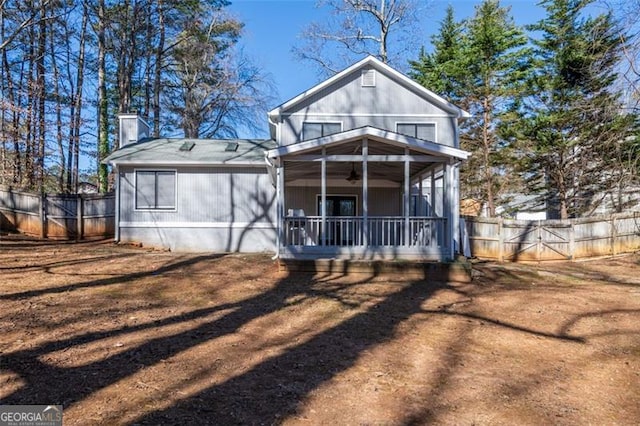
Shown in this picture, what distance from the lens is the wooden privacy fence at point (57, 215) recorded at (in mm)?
14453

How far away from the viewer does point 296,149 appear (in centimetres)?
934

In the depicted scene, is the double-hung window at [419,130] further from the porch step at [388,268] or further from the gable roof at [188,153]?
the porch step at [388,268]

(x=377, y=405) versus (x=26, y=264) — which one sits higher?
(x=26, y=264)

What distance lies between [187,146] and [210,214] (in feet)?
9.51

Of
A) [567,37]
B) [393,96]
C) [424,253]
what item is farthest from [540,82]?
[424,253]

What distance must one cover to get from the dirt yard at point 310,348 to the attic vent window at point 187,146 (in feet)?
18.5

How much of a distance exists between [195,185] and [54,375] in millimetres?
9257

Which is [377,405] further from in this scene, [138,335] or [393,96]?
[393,96]

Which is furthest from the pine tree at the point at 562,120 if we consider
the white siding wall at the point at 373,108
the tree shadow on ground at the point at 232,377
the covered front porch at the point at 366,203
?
the tree shadow on ground at the point at 232,377

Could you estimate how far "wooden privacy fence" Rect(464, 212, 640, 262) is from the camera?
1333 cm

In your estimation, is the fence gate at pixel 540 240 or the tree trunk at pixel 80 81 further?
the tree trunk at pixel 80 81

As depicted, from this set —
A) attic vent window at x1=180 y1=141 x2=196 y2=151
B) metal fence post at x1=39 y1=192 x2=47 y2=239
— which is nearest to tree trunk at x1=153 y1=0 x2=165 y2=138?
metal fence post at x1=39 y1=192 x2=47 y2=239

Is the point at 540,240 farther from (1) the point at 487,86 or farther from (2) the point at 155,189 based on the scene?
(2) the point at 155,189

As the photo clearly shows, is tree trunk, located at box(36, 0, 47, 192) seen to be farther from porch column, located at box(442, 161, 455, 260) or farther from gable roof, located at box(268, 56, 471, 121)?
porch column, located at box(442, 161, 455, 260)
